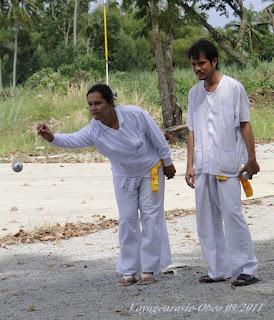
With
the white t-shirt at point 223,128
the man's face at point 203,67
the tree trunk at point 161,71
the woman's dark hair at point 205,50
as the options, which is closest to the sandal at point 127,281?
the white t-shirt at point 223,128

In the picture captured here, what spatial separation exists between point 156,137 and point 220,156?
2.06ft

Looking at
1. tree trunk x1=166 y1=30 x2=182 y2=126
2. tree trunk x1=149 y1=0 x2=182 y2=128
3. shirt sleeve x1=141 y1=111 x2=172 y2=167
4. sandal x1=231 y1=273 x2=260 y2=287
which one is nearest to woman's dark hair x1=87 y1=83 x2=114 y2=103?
shirt sleeve x1=141 y1=111 x2=172 y2=167

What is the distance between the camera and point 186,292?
5.25 meters

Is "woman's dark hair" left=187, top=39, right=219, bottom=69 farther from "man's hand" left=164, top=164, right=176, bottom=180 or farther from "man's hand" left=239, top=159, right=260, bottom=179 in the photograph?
"man's hand" left=164, top=164, right=176, bottom=180

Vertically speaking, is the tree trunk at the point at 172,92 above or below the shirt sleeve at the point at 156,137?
above

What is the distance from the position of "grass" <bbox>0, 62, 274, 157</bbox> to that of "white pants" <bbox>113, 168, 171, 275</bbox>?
14445 mm

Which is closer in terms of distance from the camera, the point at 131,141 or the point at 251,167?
the point at 251,167

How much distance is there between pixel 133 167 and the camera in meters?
5.67

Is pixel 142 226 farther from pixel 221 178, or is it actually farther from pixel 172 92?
pixel 172 92

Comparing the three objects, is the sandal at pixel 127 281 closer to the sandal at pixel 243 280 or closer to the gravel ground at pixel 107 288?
the gravel ground at pixel 107 288

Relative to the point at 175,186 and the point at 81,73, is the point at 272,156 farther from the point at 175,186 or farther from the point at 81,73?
the point at 81,73

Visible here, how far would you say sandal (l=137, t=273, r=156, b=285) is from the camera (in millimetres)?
5633

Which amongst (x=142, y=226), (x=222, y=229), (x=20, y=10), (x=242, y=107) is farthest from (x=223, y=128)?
(x=20, y=10)

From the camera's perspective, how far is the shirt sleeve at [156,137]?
5655 millimetres
